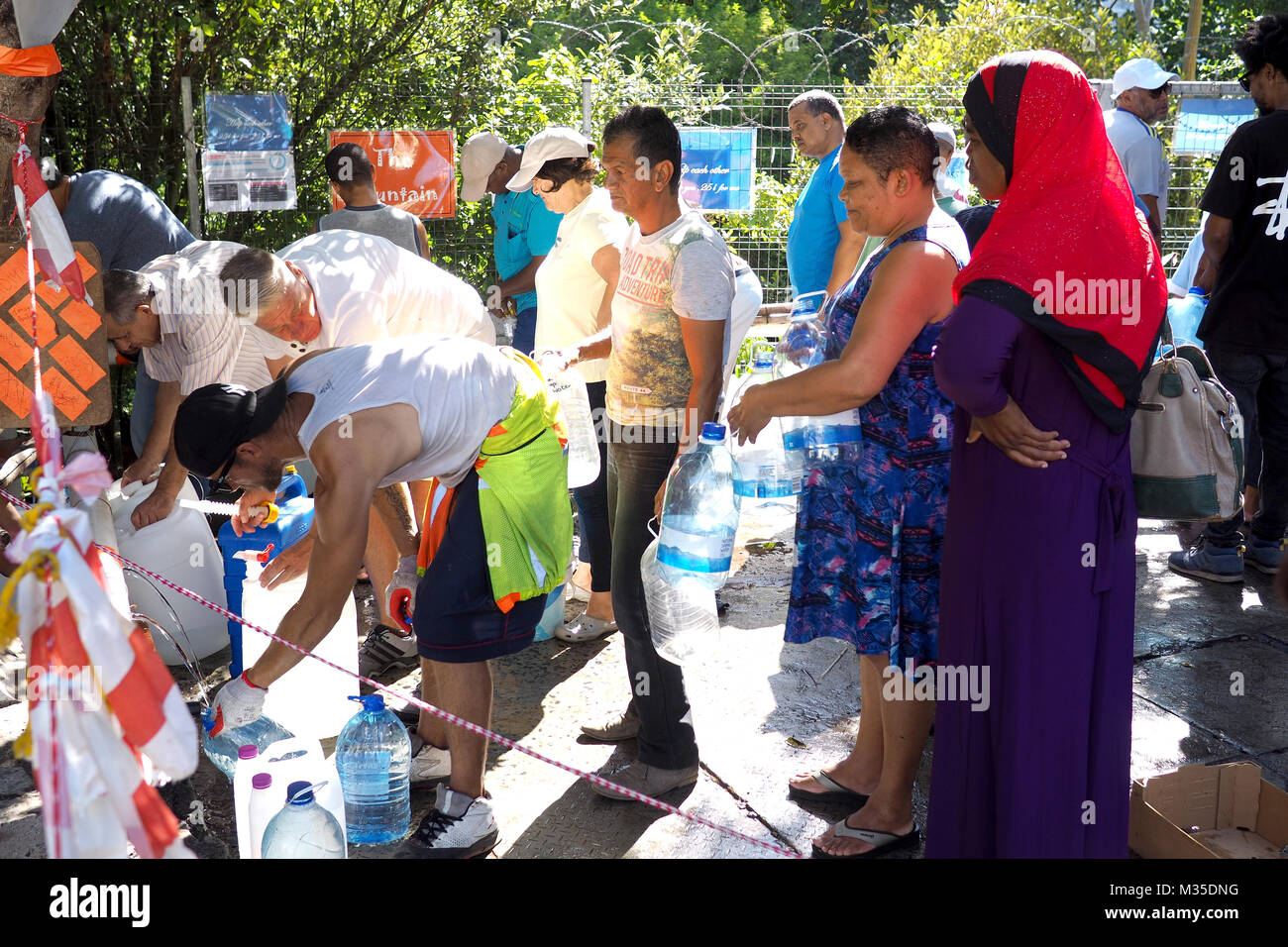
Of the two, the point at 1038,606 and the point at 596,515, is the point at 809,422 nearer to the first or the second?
the point at 1038,606

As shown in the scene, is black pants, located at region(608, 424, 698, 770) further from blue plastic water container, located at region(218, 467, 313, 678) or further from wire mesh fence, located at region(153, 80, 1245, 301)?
wire mesh fence, located at region(153, 80, 1245, 301)

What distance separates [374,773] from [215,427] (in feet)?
3.95

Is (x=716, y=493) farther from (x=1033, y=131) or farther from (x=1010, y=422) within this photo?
(x=1033, y=131)

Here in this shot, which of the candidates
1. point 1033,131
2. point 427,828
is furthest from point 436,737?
point 1033,131

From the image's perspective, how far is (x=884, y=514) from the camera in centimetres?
307

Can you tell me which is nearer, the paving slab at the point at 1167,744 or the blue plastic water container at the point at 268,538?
the paving slab at the point at 1167,744

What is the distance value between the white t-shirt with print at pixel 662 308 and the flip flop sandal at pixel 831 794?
1199 mm

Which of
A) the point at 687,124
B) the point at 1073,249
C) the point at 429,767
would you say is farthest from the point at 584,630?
the point at 687,124

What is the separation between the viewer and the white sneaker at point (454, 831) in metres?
3.15

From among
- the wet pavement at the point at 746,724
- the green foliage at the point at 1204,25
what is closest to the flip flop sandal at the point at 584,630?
the wet pavement at the point at 746,724

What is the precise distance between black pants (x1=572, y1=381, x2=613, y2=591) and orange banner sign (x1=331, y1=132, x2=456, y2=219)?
383 centimetres

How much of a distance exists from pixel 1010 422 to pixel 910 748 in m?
1.12

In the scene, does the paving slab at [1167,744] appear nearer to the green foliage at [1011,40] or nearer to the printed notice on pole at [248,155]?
the printed notice on pole at [248,155]

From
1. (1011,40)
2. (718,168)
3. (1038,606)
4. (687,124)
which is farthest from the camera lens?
(1011,40)
